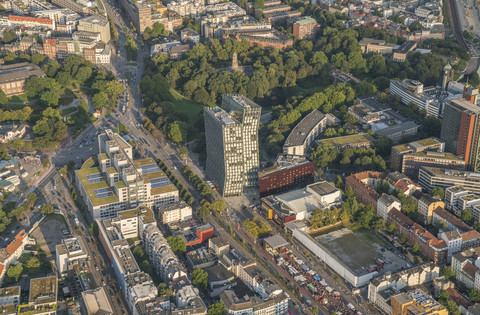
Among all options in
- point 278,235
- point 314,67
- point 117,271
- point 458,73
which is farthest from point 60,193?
point 458,73

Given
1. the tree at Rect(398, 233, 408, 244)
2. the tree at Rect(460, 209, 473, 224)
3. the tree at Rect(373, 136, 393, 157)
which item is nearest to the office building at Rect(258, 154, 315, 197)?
the tree at Rect(373, 136, 393, 157)

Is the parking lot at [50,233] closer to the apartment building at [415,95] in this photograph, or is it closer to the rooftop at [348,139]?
the rooftop at [348,139]

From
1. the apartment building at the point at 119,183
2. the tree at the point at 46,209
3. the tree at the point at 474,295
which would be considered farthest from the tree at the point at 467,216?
the tree at the point at 46,209

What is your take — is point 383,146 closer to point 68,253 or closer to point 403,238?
point 403,238

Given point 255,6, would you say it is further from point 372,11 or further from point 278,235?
point 278,235

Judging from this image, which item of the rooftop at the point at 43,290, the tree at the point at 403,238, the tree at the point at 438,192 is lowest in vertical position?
the tree at the point at 403,238
